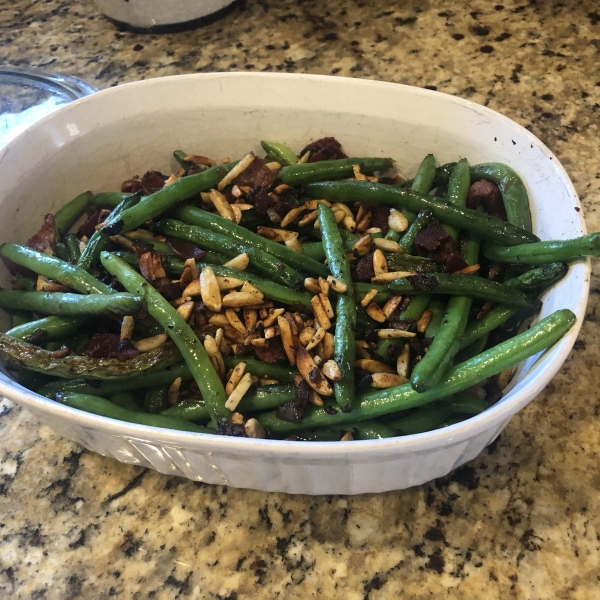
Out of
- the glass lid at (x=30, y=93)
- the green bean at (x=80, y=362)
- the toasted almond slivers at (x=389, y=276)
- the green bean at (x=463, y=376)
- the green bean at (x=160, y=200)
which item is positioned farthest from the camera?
the glass lid at (x=30, y=93)

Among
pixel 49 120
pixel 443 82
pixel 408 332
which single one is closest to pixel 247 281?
pixel 408 332

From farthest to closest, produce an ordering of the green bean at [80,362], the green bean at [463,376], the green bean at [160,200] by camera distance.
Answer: the green bean at [160,200] < the green bean at [80,362] < the green bean at [463,376]

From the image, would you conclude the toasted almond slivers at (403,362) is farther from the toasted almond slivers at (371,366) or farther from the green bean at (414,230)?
the green bean at (414,230)

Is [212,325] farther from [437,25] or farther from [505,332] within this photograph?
[437,25]

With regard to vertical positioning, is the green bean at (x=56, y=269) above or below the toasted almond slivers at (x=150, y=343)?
above

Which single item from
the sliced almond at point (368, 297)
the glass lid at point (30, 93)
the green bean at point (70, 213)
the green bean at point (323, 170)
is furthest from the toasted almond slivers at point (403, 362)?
the glass lid at point (30, 93)

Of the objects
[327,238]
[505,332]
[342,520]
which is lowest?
[342,520]

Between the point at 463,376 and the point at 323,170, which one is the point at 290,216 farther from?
the point at 463,376
